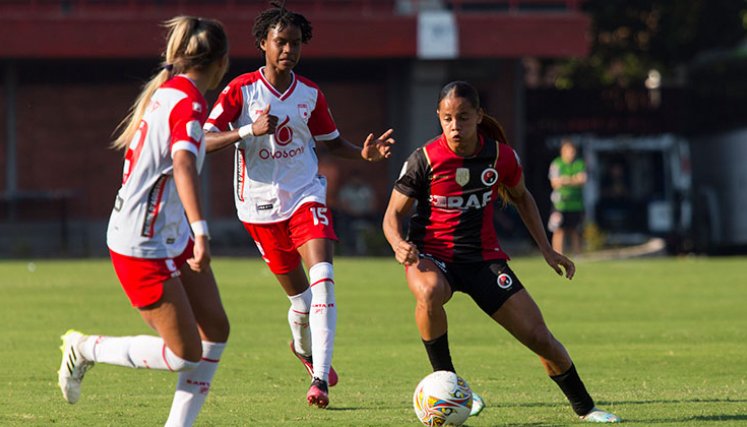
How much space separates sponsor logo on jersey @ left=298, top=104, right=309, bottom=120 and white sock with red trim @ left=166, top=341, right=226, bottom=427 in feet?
9.23

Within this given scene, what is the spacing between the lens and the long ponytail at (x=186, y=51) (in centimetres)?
708

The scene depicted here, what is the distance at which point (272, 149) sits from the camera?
382 inches

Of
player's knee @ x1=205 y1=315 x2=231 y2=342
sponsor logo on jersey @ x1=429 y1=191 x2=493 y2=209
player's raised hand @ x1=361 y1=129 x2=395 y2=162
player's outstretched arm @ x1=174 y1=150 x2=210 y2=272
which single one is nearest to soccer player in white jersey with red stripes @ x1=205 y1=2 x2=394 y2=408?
player's raised hand @ x1=361 y1=129 x2=395 y2=162

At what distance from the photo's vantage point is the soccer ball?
8.10m

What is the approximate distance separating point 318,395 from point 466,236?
136 cm

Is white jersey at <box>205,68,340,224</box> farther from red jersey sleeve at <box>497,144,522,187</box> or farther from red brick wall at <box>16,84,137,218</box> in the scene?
red brick wall at <box>16,84,137,218</box>

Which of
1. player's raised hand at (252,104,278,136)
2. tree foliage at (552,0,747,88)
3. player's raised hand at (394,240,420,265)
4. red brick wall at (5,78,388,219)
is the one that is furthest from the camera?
tree foliage at (552,0,747,88)

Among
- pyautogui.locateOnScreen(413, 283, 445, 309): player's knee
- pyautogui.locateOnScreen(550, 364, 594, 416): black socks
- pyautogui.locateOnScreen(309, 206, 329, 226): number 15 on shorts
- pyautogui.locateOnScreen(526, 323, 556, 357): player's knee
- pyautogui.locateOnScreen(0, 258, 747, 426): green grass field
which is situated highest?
pyautogui.locateOnScreen(309, 206, 329, 226): number 15 on shorts

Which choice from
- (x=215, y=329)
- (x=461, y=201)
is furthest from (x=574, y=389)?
(x=215, y=329)

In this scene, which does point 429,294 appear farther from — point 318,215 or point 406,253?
point 318,215

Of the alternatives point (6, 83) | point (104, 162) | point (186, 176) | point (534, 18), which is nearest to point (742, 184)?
point (534, 18)

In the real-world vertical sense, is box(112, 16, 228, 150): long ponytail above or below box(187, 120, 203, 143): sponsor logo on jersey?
above

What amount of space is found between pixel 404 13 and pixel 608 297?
1649cm

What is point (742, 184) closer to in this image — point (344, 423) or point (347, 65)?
point (347, 65)
